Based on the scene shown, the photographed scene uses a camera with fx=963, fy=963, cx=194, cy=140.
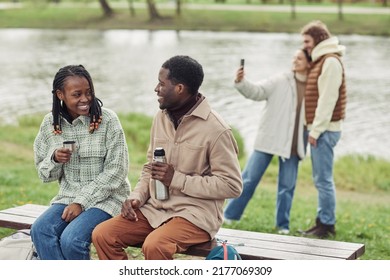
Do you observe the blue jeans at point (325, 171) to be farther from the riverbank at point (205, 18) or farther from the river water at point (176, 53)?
the riverbank at point (205, 18)

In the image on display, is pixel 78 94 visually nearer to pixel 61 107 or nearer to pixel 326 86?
pixel 61 107

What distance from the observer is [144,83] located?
71.4 feet

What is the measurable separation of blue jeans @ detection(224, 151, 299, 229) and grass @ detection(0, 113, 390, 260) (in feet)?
0.52

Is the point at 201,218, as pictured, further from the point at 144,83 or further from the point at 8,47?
the point at 8,47

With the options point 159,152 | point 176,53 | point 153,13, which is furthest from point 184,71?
point 153,13

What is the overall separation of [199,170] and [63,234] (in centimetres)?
77

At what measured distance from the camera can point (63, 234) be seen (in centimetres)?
492

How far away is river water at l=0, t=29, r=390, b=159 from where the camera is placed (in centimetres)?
1659

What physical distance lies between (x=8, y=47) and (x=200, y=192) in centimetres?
2732

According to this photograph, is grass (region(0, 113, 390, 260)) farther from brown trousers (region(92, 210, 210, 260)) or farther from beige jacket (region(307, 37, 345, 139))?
brown trousers (region(92, 210, 210, 260))

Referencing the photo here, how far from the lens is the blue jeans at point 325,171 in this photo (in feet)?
22.5

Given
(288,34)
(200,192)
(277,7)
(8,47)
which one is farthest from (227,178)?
(277,7)

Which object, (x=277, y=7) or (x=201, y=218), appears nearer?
(x=201, y=218)

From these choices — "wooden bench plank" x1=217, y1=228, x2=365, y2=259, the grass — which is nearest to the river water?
the grass
